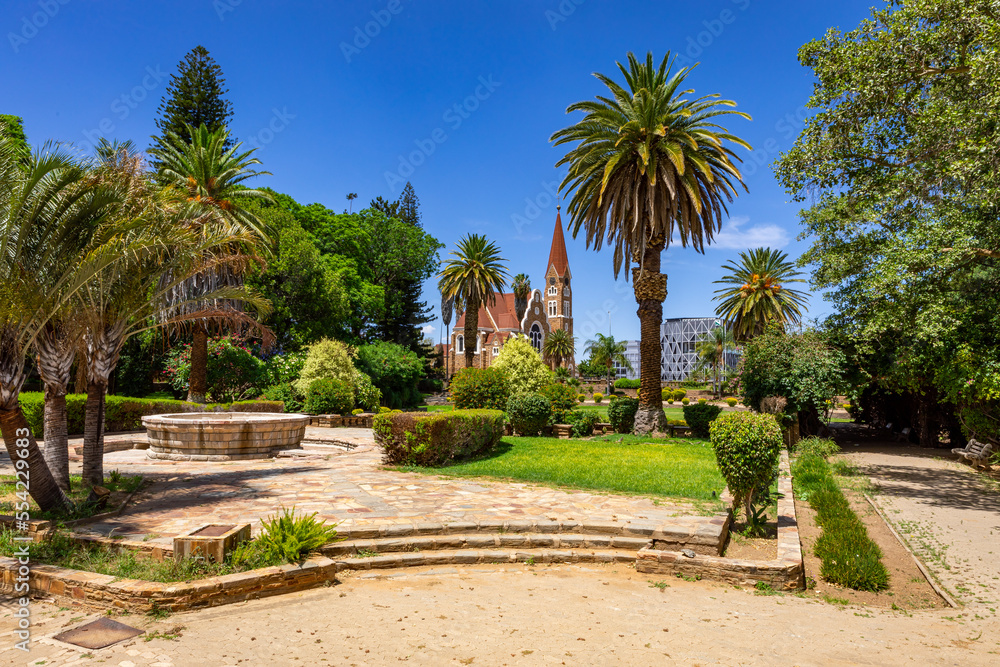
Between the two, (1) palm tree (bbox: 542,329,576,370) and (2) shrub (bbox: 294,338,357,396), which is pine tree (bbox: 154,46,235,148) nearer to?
(2) shrub (bbox: 294,338,357,396)

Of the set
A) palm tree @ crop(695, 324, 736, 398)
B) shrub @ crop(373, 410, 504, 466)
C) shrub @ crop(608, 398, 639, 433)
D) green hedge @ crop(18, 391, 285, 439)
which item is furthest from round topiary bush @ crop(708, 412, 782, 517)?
Answer: palm tree @ crop(695, 324, 736, 398)

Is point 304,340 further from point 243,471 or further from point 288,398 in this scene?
point 243,471

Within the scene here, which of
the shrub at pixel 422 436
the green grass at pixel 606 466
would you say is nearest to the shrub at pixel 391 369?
the green grass at pixel 606 466

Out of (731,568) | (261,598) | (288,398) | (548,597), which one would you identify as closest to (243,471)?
(261,598)

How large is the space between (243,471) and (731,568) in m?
9.60

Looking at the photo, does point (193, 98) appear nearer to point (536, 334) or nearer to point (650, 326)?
point (650, 326)

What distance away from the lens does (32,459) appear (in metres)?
7.32

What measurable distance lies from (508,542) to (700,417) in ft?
45.1

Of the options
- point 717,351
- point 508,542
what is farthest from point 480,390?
point 717,351

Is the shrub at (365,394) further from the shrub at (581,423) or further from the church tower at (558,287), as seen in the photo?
the church tower at (558,287)

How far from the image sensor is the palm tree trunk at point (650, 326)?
19.9 meters

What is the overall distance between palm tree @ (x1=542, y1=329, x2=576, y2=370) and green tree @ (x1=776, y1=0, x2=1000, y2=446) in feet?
192

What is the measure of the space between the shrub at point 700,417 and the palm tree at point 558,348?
54058 mm

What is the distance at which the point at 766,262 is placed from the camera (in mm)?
43812
